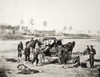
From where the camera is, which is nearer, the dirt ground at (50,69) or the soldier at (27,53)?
the dirt ground at (50,69)

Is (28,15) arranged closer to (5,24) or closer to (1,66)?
(5,24)

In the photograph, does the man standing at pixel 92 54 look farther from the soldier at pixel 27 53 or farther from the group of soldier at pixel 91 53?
the soldier at pixel 27 53

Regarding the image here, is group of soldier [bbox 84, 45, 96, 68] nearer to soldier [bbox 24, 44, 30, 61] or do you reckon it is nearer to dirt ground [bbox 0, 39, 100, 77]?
dirt ground [bbox 0, 39, 100, 77]

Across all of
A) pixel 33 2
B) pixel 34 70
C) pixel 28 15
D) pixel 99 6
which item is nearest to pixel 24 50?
pixel 34 70

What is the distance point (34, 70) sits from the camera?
4188 millimetres

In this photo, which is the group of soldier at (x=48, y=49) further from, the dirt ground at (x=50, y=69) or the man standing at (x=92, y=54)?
the dirt ground at (x=50, y=69)

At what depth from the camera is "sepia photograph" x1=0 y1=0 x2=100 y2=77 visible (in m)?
4.25

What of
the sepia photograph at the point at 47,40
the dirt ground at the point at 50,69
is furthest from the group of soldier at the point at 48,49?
the dirt ground at the point at 50,69

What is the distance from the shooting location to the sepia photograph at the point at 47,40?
14.0ft

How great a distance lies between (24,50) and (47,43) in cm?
53

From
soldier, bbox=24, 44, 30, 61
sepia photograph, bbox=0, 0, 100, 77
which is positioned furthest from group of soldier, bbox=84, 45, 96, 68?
soldier, bbox=24, 44, 30, 61

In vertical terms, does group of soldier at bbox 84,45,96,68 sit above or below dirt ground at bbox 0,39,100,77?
above

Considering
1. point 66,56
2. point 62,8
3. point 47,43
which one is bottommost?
point 66,56

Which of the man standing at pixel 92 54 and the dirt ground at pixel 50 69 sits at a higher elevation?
the man standing at pixel 92 54
